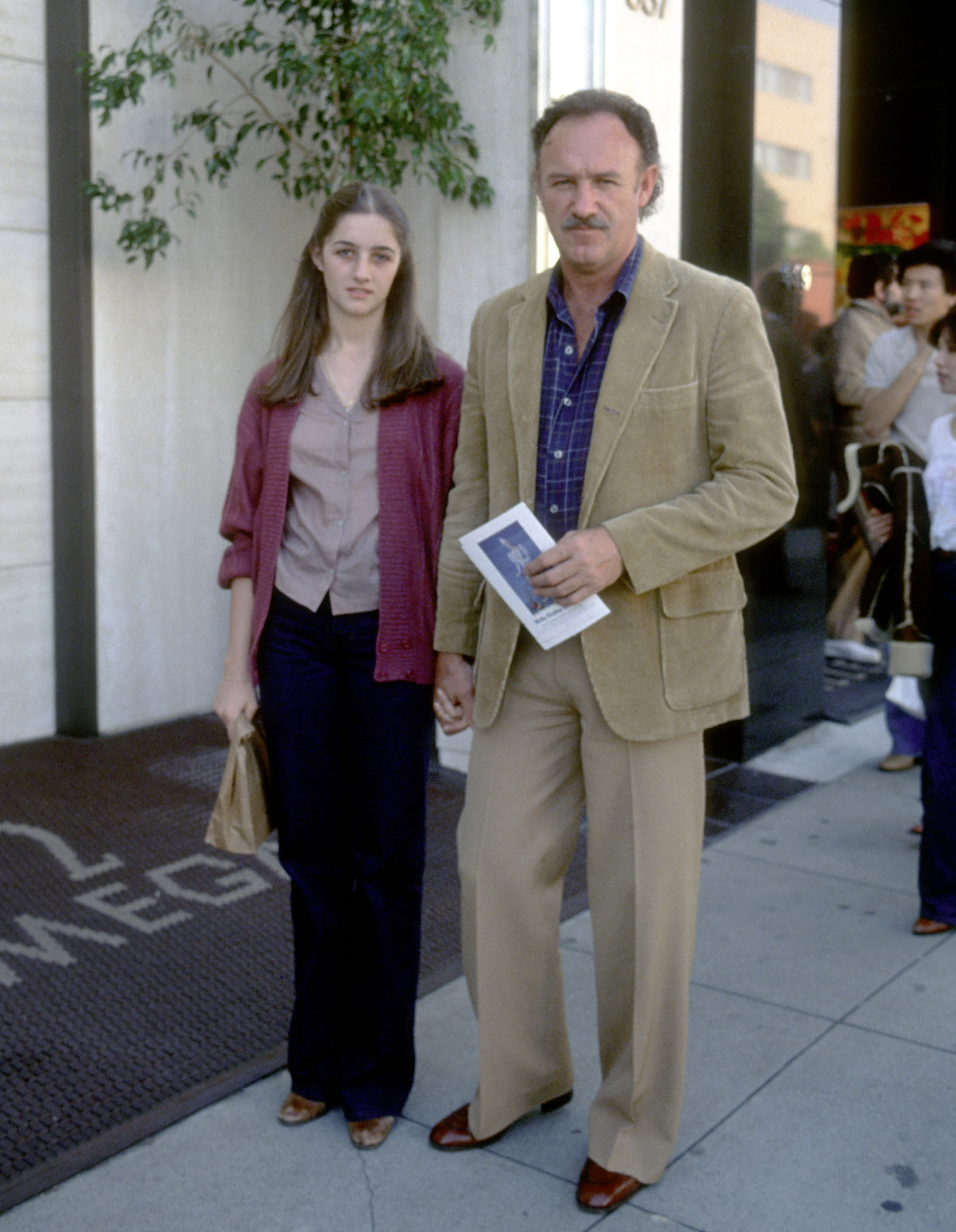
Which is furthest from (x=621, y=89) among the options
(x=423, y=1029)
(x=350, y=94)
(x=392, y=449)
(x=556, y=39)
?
(x=423, y=1029)

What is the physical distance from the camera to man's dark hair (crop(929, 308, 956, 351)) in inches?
169

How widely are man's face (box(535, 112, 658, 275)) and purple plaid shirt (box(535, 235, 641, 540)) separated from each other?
0.35 feet

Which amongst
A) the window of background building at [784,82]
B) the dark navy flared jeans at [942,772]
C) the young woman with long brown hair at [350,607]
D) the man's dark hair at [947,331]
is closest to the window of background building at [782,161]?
the window of background building at [784,82]

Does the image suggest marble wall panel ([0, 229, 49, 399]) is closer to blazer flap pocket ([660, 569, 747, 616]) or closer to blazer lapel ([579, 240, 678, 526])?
blazer lapel ([579, 240, 678, 526])

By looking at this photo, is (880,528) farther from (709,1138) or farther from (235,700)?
(235,700)

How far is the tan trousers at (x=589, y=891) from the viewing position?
2.87 metres

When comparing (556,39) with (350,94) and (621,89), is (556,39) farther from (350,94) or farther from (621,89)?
(350,94)

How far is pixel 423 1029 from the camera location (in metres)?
3.70

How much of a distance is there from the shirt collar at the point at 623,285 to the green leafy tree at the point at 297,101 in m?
Result: 2.56

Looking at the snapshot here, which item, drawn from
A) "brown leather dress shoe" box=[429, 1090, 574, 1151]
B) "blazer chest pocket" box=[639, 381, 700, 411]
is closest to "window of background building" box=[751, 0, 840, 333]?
"blazer chest pocket" box=[639, 381, 700, 411]

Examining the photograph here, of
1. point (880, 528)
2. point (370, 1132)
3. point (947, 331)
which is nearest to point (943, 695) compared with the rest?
point (880, 528)

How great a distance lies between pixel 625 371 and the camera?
2.78 meters

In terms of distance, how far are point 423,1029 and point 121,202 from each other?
147 inches

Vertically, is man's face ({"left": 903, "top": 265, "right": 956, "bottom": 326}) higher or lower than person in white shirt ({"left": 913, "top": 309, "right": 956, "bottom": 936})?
higher
